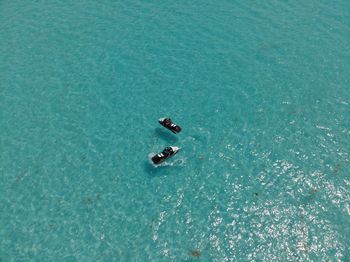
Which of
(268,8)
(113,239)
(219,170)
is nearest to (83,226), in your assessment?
(113,239)

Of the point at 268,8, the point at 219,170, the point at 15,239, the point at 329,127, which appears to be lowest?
the point at 15,239

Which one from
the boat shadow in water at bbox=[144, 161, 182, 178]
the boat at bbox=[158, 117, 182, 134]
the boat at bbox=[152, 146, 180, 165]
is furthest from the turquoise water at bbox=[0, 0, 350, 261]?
the boat at bbox=[158, 117, 182, 134]

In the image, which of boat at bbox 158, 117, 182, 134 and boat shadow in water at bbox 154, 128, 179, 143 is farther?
boat shadow in water at bbox 154, 128, 179, 143

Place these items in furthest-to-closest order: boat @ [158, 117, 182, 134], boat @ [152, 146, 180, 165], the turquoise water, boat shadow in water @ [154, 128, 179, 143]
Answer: boat shadow in water @ [154, 128, 179, 143] → boat @ [158, 117, 182, 134] → boat @ [152, 146, 180, 165] → the turquoise water

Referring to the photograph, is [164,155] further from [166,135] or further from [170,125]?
[170,125]

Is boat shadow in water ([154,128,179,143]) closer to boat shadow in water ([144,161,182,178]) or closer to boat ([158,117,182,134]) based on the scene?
boat ([158,117,182,134])

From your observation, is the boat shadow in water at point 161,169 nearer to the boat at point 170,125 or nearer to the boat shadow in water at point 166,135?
the boat shadow in water at point 166,135

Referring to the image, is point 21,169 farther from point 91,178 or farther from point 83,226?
point 83,226

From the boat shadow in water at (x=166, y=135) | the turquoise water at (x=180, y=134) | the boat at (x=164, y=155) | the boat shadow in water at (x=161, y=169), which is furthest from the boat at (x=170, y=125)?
the boat shadow in water at (x=161, y=169)
